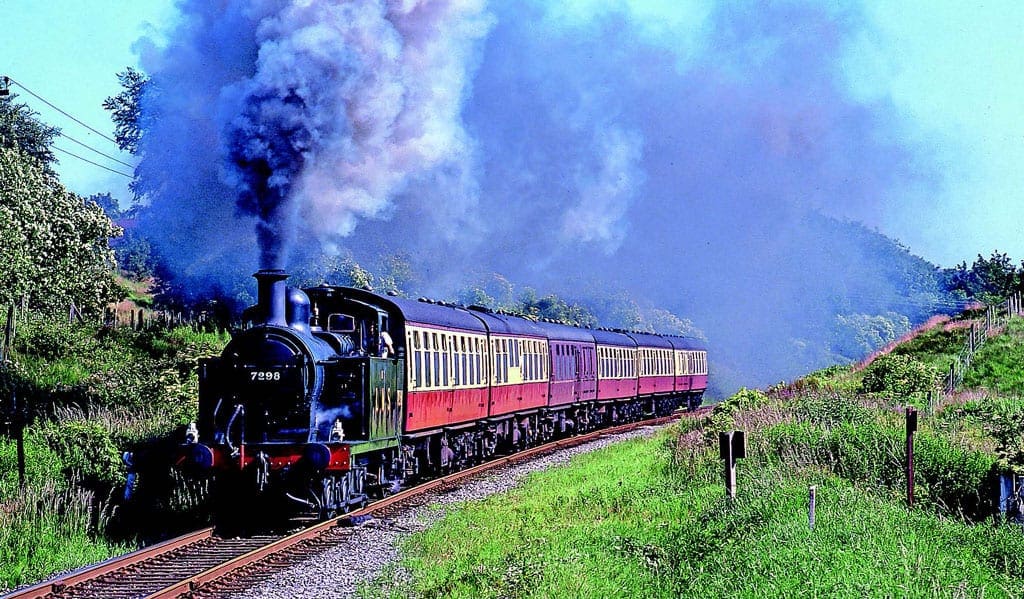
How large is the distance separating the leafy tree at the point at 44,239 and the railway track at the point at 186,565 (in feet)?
39.5

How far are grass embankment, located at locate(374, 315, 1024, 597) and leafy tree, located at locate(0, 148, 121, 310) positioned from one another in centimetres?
1249

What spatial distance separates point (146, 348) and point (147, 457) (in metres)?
21.5

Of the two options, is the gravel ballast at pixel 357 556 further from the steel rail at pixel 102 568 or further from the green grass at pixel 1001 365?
the green grass at pixel 1001 365

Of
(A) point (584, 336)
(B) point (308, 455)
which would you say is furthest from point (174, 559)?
(A) point (584, 336)

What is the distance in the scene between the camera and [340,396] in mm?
14469

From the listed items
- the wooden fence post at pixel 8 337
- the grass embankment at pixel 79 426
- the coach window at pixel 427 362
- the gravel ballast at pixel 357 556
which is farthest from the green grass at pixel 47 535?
the wooden fence post at pixel 8 337

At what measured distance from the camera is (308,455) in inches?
539

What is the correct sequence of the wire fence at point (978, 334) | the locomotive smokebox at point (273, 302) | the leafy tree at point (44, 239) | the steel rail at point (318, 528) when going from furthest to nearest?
1. the wire fence at point (978, 334)
2. the leafy tree at point (44, 239)
3. the locomotive smokebox at point (273, 302)
4. the steel rail at point (318, 528)

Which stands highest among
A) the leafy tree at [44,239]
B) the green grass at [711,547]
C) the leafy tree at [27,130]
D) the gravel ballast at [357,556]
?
the leafy tree at [27,130]

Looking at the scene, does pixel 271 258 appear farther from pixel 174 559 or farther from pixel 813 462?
pixel 813 462

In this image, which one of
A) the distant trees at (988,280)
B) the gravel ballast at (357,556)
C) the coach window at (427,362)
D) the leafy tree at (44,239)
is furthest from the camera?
the distant trees at (988,280)

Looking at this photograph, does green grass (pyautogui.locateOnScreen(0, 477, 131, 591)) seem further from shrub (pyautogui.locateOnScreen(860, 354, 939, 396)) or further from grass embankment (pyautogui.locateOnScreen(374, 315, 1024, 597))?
shrub (pyautogui.locateOnScreen(860, 354, 939, 396))

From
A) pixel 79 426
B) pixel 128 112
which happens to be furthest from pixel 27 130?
pixel 79 426

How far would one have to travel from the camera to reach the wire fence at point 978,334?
28.8 metres
